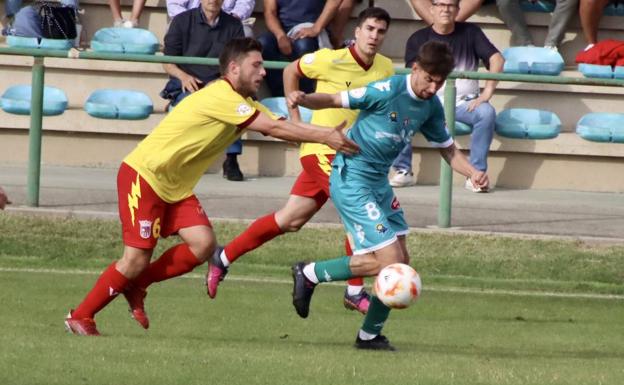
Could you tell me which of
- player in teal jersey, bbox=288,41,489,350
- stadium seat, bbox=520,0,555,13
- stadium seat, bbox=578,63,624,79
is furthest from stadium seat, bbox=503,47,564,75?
player in teal jersey, bbox=288,41,489,350

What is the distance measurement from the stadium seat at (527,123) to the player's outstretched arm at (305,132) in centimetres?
574

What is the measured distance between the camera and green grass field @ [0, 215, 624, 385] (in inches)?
311

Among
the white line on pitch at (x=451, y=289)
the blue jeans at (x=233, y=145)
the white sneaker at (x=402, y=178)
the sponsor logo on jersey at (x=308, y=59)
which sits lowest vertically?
the white line on pitch at (x=451, y=289)

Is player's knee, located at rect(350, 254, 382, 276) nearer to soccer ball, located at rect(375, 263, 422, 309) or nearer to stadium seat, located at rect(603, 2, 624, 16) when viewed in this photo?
soccer ball, located at rect(375, 263, 422, 309)

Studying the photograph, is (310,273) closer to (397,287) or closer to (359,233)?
(359,233)

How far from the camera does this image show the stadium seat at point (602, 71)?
14789 millimetres

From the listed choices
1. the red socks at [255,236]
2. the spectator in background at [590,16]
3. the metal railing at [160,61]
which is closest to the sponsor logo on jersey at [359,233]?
the red socks at [255,236]

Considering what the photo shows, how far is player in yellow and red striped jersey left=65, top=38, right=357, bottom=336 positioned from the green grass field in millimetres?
343

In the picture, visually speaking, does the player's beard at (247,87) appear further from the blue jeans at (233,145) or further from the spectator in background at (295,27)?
the spectator in background at (295,27)

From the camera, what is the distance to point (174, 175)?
30.9 feet

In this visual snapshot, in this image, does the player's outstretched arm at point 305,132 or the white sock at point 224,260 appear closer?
the player's outstretched arm at point 305,132

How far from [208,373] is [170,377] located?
222 millimetres

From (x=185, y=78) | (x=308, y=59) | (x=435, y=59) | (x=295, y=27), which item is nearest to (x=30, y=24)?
(x=185, y=78)

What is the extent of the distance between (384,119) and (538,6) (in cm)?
781
